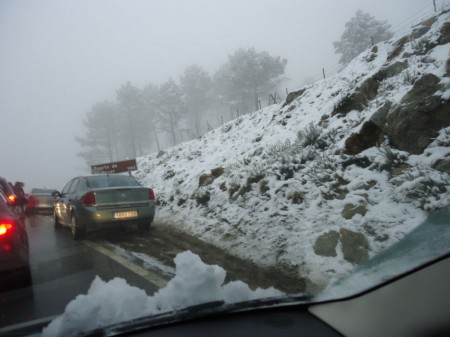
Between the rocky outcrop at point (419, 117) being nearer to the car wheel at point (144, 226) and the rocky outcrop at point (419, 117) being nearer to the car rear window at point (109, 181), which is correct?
the car wheel at point (144, 226)

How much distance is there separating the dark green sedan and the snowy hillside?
45.7 inches

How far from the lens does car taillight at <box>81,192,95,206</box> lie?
8.00 metres

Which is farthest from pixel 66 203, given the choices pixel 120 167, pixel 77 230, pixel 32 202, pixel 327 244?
pixel 32 202

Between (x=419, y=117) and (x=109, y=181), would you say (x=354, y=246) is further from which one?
(x=109, y=181)

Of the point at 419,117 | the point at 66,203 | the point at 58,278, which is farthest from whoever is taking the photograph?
the point at 66,203

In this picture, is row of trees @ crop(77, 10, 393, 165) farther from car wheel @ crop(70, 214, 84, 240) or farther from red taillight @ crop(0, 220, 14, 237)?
red taillight @ crop(0, 220, 14, 237)

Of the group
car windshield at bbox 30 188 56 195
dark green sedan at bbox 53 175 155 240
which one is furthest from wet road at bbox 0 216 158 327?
car windshield at bbox 30 188 56 195

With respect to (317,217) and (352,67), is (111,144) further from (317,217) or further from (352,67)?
(317,217)

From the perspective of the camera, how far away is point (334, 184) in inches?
263

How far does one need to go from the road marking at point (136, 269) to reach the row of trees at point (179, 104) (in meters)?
41.4

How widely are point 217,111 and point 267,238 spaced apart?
5793 centimetres

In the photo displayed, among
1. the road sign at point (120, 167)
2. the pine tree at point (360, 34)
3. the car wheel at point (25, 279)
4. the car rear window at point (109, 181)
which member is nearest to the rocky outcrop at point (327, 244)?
the car wheel at point (25, 279)

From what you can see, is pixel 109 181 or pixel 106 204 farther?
pixel 109 181

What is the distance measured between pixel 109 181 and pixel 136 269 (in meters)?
3.94
